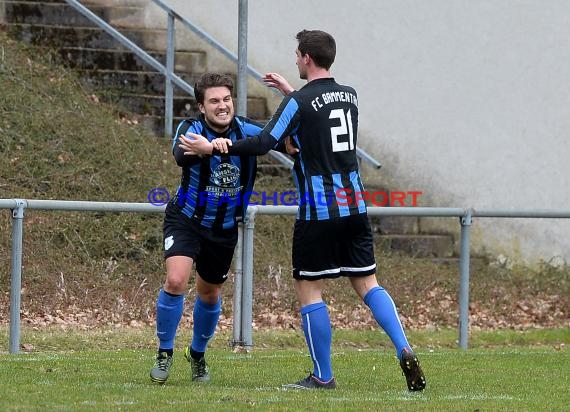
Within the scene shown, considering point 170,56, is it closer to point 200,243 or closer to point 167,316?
point 200,243

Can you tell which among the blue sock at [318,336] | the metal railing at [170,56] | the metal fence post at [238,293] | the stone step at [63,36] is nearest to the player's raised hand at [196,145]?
the blue sock at [318,336]

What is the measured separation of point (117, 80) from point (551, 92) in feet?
18.2

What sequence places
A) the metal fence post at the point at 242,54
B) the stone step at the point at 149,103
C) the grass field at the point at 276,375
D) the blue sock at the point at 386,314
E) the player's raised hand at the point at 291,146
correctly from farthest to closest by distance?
1. the stone step at the point at 149,103
2. the metal fence post at the point at 242,54
3. the player's raised hand at the point at 291,146
4. the blue sock at the point at 386,314
5. the grass field at the point at 276,375

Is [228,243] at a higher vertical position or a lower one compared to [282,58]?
lower

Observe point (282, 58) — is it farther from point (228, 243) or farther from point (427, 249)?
point (228, 243)

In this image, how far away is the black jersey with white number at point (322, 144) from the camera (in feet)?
25.4

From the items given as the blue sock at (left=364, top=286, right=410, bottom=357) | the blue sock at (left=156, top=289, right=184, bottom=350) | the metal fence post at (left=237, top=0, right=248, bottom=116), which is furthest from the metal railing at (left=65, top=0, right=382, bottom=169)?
the blue sock at (left=364, top=286, right=410, bottom=357)

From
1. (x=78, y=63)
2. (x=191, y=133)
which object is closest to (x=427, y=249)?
(x=78, y=63)

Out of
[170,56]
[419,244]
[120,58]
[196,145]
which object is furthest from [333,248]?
[120,58]

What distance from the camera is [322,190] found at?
780 cm

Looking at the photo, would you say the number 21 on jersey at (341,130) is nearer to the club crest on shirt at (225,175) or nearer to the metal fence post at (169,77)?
the club crest on shirt at (225,175)

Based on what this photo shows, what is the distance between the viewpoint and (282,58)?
1705cm

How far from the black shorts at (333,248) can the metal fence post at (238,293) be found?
10.4 feet

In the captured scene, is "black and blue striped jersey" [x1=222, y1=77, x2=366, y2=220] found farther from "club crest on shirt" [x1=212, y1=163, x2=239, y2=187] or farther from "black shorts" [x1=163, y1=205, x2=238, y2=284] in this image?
"black shorts" [x1=163, y1=205, x2=238, y2=284]
